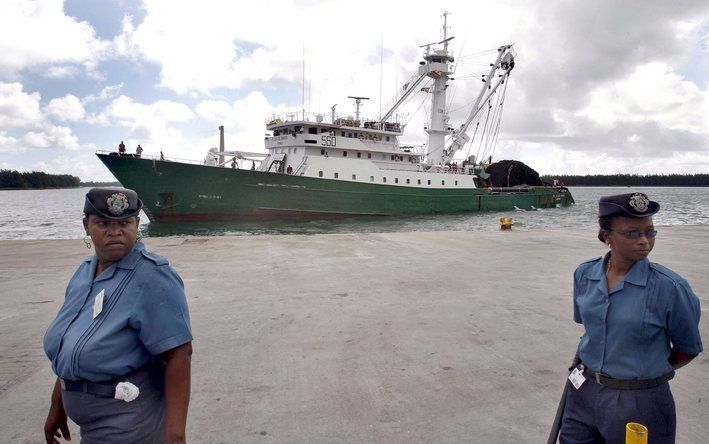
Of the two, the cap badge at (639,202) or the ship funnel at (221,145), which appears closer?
the cap badge at (639,202)

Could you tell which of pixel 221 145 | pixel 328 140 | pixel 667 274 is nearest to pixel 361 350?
pixel 667 274

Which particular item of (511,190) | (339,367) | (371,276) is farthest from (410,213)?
(339,367)

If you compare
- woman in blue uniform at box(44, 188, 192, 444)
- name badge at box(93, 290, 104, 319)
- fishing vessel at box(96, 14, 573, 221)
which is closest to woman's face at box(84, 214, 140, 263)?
woman in blue uniform at box(44, 188, 192, 444)

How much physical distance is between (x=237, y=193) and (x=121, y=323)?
2142 cm

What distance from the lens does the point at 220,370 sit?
139 inches

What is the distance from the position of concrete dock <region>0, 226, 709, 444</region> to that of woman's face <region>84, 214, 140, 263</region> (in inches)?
54.6

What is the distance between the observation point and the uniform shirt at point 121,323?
1.68 metres

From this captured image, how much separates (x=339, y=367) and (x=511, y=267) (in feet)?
16.6

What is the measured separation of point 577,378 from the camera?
2029 mm

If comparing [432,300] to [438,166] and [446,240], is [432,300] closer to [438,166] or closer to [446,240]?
[446,240]

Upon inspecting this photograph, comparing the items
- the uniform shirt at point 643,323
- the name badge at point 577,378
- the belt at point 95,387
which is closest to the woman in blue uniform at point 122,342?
the belt at point 95,387

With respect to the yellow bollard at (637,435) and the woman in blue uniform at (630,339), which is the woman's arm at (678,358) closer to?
the woman in blue uniform at (630,339)

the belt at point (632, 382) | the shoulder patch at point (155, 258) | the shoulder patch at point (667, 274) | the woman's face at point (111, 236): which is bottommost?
the belt at point (632, 382)

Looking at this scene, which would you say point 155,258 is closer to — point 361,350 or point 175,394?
point 175,394
